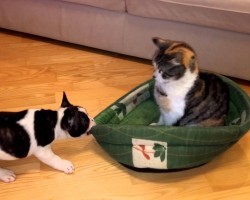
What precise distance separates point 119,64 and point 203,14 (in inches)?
24.3

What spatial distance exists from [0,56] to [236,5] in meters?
1.40

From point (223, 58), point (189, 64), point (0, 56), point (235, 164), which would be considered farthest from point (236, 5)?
point (0, 56)

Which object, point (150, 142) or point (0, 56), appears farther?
point (0, 56)

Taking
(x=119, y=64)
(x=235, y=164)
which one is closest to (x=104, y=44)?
(x=119, y=64)

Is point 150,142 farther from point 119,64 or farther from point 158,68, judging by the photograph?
point 119,64

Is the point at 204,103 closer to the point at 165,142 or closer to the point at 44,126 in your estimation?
the point at 165,142

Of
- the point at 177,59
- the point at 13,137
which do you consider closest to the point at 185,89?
the point at 177,59

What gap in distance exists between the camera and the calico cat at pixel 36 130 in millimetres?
1094

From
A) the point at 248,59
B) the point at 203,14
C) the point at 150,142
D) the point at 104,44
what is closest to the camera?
the point at 150,142

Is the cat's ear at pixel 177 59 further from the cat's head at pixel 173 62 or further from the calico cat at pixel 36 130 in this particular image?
the calico cat at pixel 36 130

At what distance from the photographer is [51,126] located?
45.5 inches

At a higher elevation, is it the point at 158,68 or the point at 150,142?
the point at 158,68

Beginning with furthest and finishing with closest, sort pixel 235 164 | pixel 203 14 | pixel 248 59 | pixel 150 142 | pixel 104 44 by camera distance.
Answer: pixel 104 44
pixel 248 59
pixel 203 14
pixel 235 164
pixel 150 142

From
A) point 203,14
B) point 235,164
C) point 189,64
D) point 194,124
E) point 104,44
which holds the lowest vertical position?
point 235,164
